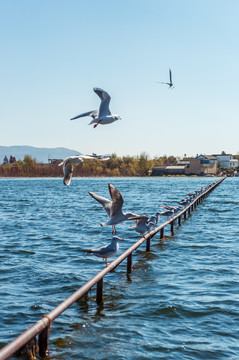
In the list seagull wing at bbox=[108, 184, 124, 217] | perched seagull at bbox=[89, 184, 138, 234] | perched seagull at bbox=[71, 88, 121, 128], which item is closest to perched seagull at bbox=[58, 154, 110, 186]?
perched seagull at bbox=[71, 88, 121, 128]

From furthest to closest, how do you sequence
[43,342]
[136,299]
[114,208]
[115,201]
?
[136,299], [114,208], [115,201], [43,342]

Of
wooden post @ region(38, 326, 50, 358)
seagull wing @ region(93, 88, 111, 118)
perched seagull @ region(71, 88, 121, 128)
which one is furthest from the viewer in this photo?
wooden post @ region(38, 326, 50, 358)

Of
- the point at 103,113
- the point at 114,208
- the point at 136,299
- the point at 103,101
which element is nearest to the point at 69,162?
the point at 103,113

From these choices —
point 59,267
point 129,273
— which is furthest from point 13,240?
point 129,273

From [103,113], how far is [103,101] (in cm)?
31

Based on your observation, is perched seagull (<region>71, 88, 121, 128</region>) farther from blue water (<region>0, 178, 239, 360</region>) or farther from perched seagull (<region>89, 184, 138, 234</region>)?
blue water (<region>0, 178, 239, 360</region>)

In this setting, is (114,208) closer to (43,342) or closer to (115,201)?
(115,201)

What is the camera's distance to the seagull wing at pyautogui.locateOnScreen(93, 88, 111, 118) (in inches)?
245

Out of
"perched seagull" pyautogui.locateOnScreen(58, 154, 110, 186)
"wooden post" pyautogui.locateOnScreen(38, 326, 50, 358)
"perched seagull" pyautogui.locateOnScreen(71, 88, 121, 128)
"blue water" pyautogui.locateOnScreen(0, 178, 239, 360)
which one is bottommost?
"blue water" pyautogui.locateOnScreen(0, 178, 239, 360)

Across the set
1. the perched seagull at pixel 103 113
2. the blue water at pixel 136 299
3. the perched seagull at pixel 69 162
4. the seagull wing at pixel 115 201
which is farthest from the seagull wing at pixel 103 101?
the blue water at pixel 136 299

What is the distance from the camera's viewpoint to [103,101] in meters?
6.41

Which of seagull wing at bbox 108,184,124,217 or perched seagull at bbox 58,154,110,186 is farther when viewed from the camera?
seagull wing at bbox 108,184,124,217

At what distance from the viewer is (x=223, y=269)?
14492 millimetres

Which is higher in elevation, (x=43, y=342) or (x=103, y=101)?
(x=103, y=101)
